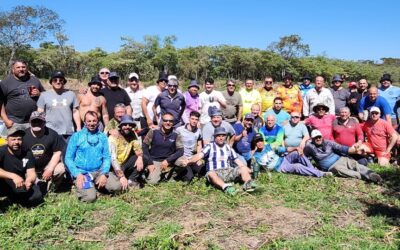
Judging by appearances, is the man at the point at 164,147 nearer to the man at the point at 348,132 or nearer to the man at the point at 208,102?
the man at the point at 208,102

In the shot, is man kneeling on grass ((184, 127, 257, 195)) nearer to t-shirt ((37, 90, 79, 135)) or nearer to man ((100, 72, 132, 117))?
man ((100, 72, 132, 117))

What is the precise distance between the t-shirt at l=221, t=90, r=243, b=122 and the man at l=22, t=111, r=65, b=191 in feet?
12.6

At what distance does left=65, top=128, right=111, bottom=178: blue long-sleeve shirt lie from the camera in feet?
20.6

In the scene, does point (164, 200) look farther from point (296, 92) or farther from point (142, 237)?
point (296, 92)

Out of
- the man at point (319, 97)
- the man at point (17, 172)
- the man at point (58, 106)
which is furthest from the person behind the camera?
the man at point (319, 97)

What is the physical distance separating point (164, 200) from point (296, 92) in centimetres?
492

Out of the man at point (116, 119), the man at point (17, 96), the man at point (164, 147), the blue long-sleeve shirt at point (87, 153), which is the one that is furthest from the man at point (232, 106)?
the man at point (17, 96)

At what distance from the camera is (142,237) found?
15.7 feet

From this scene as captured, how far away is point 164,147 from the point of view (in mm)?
7340

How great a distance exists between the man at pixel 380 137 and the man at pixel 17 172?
668 centimetres

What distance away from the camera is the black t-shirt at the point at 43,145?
612 centimetres

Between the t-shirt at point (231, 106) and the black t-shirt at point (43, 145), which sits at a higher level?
the t-shirt at point (231, 106)

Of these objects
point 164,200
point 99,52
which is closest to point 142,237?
point 164,200

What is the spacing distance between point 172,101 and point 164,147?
1348 millimetres
